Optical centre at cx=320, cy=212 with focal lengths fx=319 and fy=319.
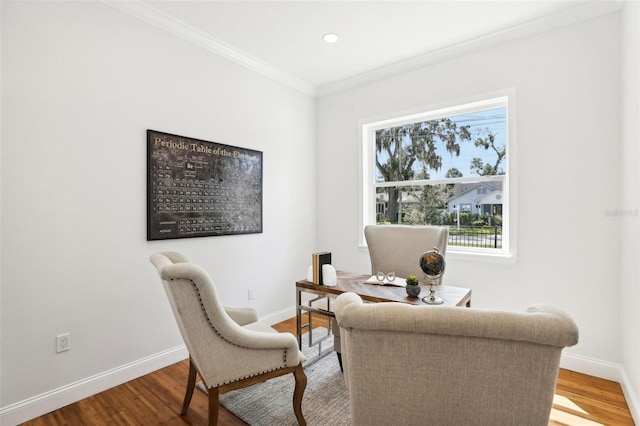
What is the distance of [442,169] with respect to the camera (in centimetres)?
334

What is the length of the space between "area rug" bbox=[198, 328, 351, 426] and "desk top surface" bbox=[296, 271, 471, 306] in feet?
2.22

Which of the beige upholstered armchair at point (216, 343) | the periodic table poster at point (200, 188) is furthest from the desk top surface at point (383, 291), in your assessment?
the periodic table poster at point (200, 188)

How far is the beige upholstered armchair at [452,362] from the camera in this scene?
839 mm

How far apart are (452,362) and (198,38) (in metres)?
3.06

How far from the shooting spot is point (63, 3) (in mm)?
2070

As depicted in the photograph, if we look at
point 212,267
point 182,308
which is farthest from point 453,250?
point 182,308

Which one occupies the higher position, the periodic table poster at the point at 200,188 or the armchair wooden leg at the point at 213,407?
the periodic table poster at the point at 200,188

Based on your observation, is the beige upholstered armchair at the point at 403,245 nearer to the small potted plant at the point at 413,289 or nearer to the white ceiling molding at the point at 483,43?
the small potted plant at the point at 413,289

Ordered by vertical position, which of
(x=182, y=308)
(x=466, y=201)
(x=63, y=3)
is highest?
(x=63, y=3)

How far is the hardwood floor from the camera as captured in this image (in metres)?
1.91

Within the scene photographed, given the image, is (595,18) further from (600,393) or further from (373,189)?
(600,393)

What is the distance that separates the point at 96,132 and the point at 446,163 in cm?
308

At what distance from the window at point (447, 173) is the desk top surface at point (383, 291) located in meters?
1.12

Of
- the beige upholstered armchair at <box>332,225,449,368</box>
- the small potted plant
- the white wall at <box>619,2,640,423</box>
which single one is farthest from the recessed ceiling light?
the small potted plant
